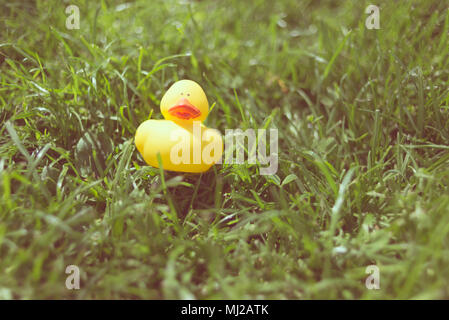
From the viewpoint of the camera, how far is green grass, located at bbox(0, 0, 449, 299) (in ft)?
4.98

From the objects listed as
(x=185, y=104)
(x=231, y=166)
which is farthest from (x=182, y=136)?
(x=231, y=166)

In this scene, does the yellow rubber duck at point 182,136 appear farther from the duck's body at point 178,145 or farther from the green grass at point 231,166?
the green grass at point 231,166

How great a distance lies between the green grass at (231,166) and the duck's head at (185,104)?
0.32 meters

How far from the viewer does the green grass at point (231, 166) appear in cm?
152

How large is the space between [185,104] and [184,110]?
0.09 feet

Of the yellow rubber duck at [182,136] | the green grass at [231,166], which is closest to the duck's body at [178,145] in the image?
the yellow rubber duck at [182,136]

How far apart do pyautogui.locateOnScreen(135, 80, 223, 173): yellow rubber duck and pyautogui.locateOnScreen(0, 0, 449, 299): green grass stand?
131 millimetres

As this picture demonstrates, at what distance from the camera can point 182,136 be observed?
172 centimetres

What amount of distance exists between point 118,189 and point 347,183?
42.9 inches

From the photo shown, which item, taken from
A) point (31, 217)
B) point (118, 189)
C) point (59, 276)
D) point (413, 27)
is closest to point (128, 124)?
point (118, 189)

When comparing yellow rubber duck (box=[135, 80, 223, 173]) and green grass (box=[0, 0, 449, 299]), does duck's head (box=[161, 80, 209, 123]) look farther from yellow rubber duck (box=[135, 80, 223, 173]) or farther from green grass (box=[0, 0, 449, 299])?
green grass (box=[0, 0, 449, 299])

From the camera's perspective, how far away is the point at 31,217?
1551mm

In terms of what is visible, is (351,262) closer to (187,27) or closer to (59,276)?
(59,276)

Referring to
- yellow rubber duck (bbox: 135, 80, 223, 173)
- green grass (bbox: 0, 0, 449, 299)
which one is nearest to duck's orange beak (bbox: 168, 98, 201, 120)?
yellow rubber duck (bbox: 135, 80, 223, 173)
